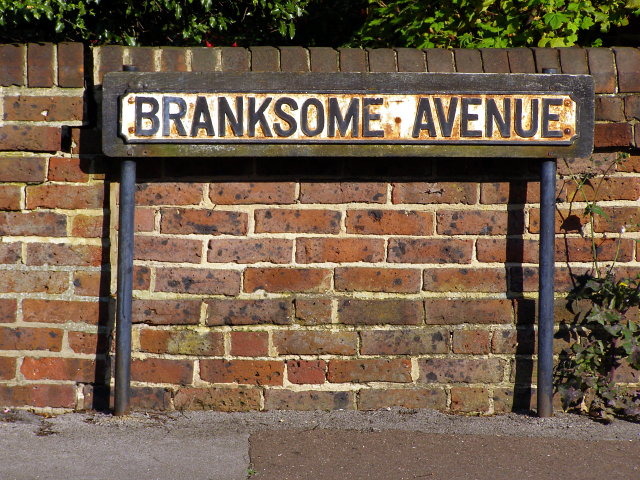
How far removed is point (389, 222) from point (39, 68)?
1.38m

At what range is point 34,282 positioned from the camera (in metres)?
2.98

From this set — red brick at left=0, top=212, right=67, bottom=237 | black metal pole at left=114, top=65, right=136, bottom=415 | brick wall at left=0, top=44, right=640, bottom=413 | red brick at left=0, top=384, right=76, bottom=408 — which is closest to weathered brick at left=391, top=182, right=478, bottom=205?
brick wall at left=0, top=44, right=640, bottom=413

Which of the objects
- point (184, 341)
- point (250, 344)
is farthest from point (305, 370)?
point (184, 341)

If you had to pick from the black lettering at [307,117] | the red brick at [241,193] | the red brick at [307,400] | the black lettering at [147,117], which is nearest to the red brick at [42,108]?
the black lettering at [147,117]

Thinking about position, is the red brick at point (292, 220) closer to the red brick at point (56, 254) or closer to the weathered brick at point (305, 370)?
the weathered brick at point (305, 370)

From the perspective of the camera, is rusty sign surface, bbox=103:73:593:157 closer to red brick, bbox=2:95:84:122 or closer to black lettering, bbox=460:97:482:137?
black lettering, bbox=460:97:482:137

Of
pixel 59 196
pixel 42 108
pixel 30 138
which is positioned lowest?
pixel 59 196

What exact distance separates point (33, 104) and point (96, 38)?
186cm

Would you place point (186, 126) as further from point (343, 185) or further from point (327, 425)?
point (327, 425)

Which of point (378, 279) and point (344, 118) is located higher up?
point (344, 118)

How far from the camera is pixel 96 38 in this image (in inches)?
182

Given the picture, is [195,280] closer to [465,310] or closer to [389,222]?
[389,222]

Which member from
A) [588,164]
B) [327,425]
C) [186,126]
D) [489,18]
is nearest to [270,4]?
[489,18]

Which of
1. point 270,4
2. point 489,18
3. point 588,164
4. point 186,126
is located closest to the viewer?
point 186,126
